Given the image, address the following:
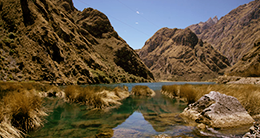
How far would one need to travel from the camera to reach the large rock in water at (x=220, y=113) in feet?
17.5

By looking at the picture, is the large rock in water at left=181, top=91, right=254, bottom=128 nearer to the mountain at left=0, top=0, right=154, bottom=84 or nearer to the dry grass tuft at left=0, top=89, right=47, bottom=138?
the dry grass tuft at left=0, top=89, right=47, bottom=138

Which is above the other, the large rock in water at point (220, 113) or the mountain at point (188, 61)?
the mountain at point (188, 61)

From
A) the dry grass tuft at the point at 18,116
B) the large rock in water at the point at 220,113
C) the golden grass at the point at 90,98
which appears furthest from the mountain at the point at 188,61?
the dry grass tuft at the point at 18,116

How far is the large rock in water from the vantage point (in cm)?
532

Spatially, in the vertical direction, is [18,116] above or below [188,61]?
below

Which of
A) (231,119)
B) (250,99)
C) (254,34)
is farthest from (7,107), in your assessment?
(254,34)

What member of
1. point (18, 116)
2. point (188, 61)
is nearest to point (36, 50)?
point (18, 116)

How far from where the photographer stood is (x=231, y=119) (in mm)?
5441

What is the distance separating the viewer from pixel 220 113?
5.60 m

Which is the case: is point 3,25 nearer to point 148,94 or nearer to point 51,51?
point 51,51

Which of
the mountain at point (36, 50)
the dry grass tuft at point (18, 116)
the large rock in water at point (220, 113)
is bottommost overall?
the large rock in water at point (220, 113)

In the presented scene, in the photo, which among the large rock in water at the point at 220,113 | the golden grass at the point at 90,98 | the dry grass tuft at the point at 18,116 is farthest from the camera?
the golden grass at the point at 90,98

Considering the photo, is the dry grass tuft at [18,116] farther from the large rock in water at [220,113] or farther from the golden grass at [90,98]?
the large rock in water at [220,113]

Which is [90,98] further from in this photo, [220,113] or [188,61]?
[188,61]
